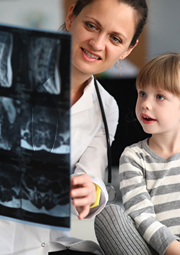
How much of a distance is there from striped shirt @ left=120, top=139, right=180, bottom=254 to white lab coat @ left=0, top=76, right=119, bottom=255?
96 millimetres

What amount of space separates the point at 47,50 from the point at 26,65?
0.05 meters

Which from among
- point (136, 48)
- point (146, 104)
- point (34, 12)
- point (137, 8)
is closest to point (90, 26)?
point (137, 8)

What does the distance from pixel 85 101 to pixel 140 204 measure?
1.17 ft

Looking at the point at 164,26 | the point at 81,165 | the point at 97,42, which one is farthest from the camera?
the point at 164,26

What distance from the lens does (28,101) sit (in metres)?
0.52

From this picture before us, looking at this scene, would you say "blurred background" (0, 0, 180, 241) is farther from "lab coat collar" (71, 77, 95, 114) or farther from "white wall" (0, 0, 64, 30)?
"lab coat collar" (71, 77, 95, 114)

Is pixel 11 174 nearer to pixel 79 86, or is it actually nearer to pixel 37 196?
pixel 37 196

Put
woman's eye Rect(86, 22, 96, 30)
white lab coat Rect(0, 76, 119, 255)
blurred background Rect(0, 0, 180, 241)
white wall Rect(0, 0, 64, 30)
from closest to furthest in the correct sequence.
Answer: white lab coat Rect(0, 76, 119, 255)
woman's eye Rect(86, 22, 96, 30)
blurred background Rect(0, 0, 180, 241)
white wall Rect(0, 0, 64, 30)

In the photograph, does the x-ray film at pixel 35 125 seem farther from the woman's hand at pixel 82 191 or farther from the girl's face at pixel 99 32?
the girl's face at pixel 99 32

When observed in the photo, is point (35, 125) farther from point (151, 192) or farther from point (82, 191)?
point (151, 192)

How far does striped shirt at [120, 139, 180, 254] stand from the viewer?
83 cm

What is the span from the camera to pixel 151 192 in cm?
92

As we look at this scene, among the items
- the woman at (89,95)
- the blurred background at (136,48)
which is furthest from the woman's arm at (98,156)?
the blurred background at (136,48)

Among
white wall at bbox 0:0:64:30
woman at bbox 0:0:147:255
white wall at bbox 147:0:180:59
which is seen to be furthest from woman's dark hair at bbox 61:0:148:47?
white wall at bbox 0:0:64:30
